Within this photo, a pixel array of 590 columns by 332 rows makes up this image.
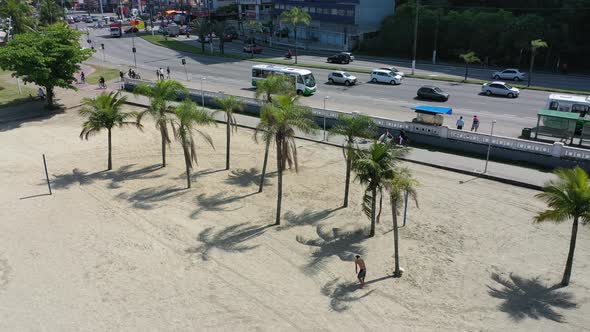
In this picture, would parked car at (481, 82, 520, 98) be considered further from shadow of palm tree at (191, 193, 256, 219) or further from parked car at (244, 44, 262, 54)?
parked car at (244, 44, 262, 54)

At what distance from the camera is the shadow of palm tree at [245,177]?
88.8 ft

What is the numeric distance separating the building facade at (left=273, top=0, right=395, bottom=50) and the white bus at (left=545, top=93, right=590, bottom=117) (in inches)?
1811

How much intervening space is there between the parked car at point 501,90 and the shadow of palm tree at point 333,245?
95.3ft

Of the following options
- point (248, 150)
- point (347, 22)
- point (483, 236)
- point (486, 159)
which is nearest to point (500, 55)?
point (347, 22)

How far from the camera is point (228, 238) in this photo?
21.3 meters

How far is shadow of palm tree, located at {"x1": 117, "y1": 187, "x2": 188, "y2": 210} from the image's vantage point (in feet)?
80.6

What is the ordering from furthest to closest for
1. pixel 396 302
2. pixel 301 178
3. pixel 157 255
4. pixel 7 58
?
1. pixel 7 58
2. pixel 301 178
3. pixel 157 255
4. pixel 396 302

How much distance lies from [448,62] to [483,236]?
5036 centimetres

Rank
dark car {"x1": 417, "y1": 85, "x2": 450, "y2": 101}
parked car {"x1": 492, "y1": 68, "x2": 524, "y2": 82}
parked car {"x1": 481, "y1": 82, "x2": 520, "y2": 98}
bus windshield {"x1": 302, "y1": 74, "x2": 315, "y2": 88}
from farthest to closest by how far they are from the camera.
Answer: parked car {"x1": 492, "y1": 68, "x2": 524, "y2": 82}
bus windshield {"x1": 302, "y1": 74, "x2": 315, "y2": 88}
parked car {"x1": 481, "y1": 82, "x2": 520, "y2": 98}
dark car {"x1": 417, "y1": 85, "x2": 450, "y2": 101}

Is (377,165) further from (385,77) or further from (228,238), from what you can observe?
(385,77)

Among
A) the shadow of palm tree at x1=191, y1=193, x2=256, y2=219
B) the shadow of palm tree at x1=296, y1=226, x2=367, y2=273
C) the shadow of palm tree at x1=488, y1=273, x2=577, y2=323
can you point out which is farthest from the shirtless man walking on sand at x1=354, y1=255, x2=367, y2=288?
the shadow of palm tree at x1=191, y1=193, x2=256, y2=219

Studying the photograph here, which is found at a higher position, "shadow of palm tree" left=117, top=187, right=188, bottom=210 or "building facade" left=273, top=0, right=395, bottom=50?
"building facade" left=273, top=0, right=395, bottom=50

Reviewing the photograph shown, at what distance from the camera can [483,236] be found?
2103 centimetres

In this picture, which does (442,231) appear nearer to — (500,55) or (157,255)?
(157,255)
